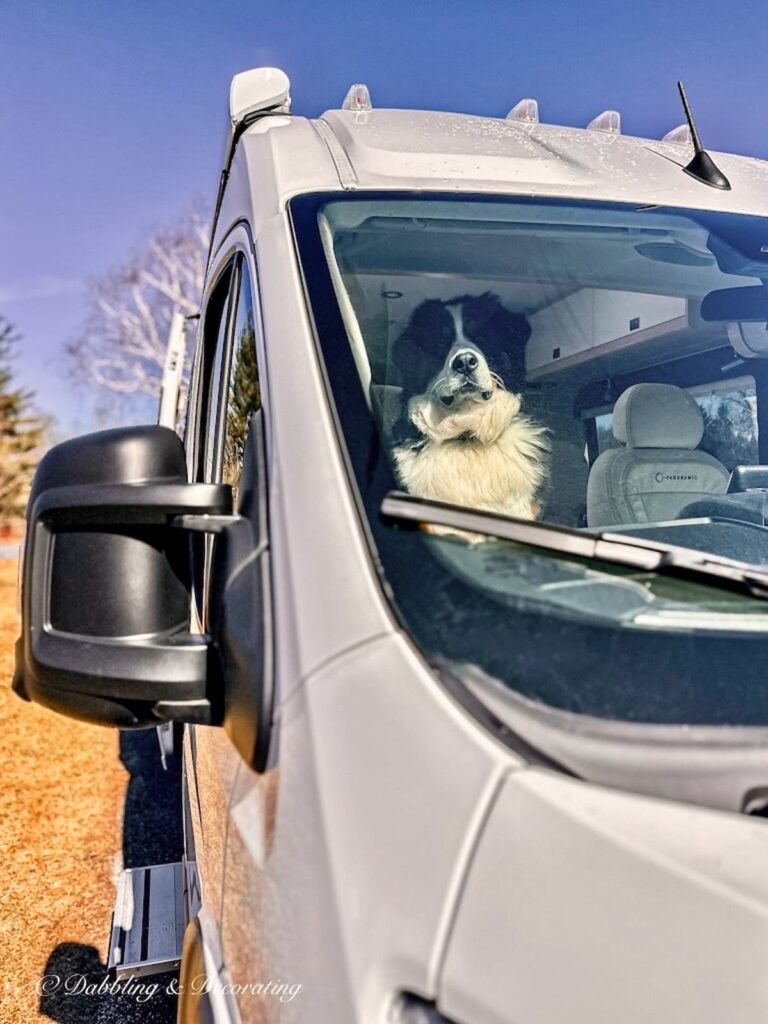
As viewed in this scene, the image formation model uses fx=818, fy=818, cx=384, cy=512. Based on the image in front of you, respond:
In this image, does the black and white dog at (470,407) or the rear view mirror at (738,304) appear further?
A: the rear view mirror at (738,304)

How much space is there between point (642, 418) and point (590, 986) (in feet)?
4.93

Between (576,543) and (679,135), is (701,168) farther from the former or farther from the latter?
(576,543)

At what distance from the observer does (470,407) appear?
177cm

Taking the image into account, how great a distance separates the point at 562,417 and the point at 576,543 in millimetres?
807

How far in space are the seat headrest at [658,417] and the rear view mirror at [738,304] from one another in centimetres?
22

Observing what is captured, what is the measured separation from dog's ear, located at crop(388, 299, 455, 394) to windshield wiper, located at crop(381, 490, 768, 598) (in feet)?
1.47

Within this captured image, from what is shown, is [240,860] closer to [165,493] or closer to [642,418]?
[165,493]

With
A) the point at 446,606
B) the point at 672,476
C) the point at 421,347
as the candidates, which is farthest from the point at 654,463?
the point at 446,606

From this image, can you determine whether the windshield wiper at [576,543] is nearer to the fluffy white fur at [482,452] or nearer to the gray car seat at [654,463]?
the fluffy white fur at [482,452]

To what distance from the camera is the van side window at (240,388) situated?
159cm

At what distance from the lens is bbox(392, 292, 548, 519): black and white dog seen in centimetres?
161

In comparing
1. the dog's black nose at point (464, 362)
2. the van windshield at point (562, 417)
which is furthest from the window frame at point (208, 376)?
the dog's black nose at point (464, 362)

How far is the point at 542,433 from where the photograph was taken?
1.85 m

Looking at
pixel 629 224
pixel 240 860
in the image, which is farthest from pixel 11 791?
pixel 629 224
